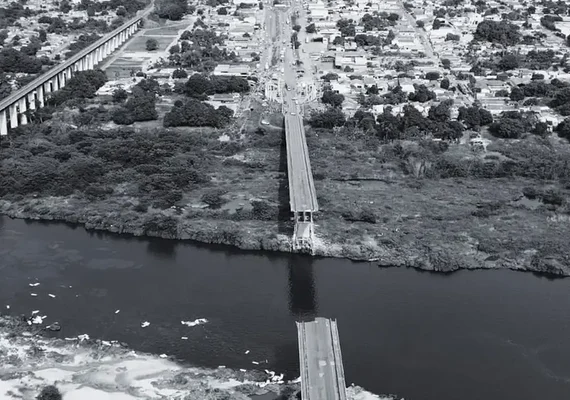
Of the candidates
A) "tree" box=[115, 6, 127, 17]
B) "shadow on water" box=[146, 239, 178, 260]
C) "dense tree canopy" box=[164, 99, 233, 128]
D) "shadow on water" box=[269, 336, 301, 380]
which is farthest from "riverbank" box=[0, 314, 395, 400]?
"tree" box=[115, 6, 127, 17]

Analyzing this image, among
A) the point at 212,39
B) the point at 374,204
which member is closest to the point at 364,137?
the point at 374,204

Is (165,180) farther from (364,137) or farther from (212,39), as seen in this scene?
(212,39)

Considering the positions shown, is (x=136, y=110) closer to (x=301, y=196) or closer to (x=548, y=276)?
(x=301, y=196)

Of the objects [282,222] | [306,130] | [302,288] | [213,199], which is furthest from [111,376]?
[306,130]

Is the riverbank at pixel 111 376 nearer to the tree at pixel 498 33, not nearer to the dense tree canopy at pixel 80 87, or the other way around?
the dense tree canopy at pixel 80 87

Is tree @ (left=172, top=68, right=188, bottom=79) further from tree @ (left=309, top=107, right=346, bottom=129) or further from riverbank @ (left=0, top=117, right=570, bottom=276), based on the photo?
tree @ (left=309, top=107, right=346, bottom=129)

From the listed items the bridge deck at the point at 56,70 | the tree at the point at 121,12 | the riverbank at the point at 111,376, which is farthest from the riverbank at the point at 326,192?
the tree at the point at 121,12
